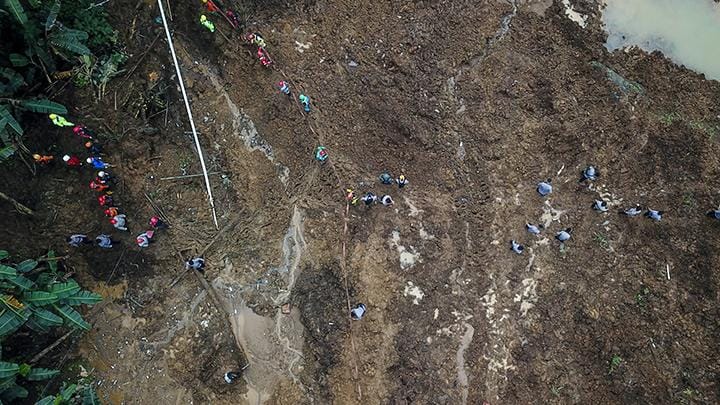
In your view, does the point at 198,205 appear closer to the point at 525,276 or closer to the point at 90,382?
the point at 90,382

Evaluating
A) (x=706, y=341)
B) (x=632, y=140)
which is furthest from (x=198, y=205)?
(x=706, y=341)

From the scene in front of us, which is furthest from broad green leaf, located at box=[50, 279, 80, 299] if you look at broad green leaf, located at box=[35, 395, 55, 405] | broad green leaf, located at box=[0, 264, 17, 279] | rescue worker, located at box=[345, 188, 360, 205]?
rescue worker, located at box=[345, 188, 360, 205]

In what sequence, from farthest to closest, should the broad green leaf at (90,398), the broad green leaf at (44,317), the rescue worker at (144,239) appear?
the rescue worker at (144,239), the broad green leaf at (90,398), the broad green leaf at (44,317)

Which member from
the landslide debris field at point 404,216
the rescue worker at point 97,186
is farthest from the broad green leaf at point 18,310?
the rescue worker at point 97,186

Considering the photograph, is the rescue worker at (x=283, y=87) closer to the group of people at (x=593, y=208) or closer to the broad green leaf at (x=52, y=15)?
the broad green leaf at (x=52, y=15)

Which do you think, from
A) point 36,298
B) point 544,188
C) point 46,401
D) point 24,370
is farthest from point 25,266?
point 544,188

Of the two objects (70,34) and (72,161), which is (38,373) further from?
(70,34)
